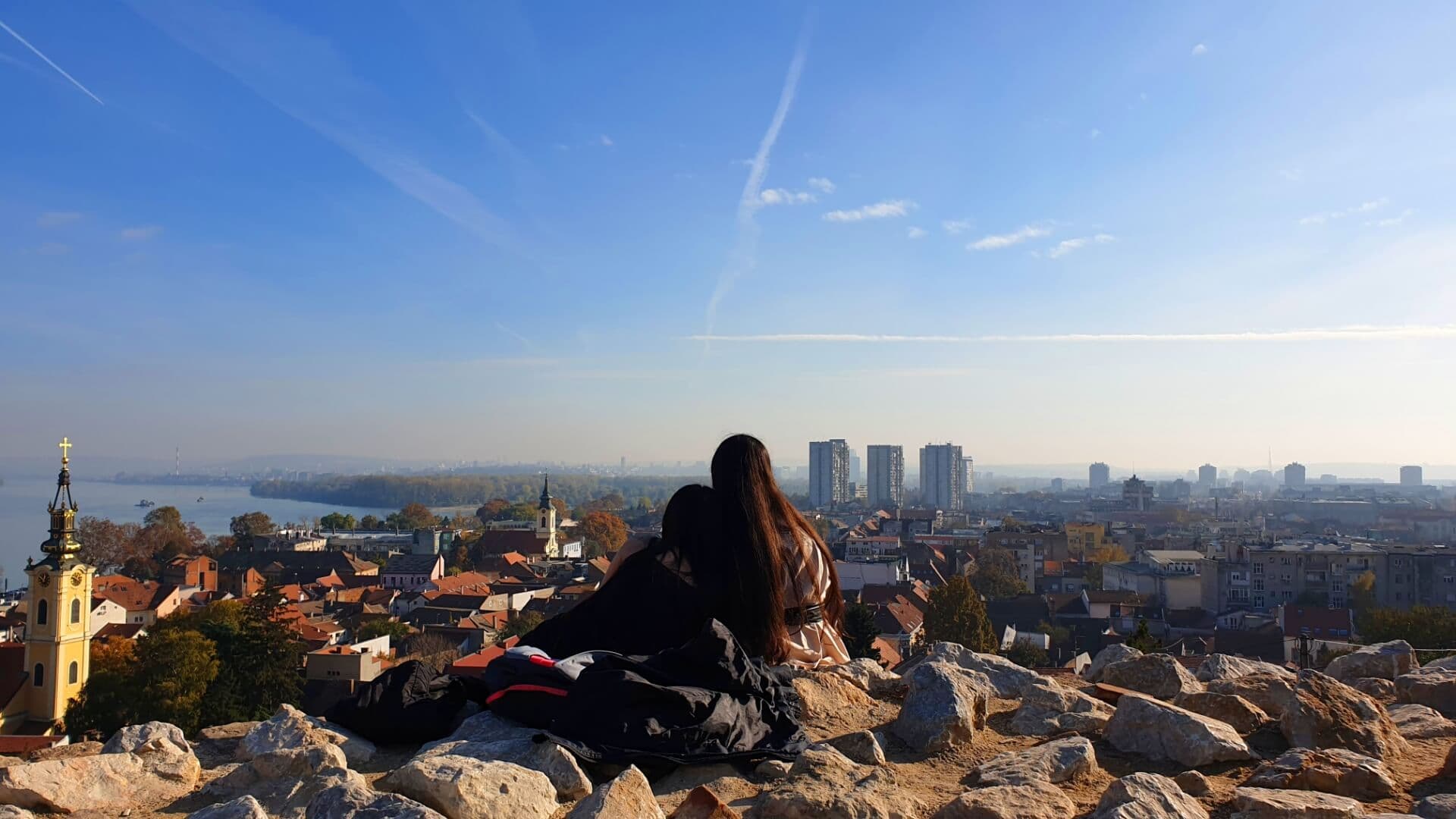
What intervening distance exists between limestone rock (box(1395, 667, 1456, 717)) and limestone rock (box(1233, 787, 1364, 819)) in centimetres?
137

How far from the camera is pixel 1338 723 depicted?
7.36ft

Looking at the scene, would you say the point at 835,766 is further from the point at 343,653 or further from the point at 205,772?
the point at 343,653

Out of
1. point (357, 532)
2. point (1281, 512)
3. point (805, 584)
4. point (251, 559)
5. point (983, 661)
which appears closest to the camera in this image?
point (805, 584)

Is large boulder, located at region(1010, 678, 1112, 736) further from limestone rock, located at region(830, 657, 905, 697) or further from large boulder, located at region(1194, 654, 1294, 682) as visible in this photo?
large boulder, located at region(1194, 654, 1294, 682)

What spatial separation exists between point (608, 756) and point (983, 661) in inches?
65.6

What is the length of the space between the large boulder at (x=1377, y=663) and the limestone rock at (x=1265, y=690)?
1013 mm

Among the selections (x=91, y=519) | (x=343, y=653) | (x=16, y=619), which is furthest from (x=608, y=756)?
(x=91, y=519)

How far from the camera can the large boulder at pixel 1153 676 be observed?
118 inches

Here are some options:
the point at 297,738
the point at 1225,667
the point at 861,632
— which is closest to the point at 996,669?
the point at 1225,667

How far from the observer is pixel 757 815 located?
1733 mm

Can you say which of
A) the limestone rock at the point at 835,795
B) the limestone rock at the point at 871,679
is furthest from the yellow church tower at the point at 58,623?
the limestone rock at the point at 835,795

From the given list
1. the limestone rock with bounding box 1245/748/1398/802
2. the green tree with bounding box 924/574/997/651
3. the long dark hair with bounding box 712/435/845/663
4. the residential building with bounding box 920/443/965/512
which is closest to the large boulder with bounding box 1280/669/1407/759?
the limestone rock with bounding box 1245/748/1398/802

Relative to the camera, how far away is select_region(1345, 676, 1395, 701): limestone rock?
298cm

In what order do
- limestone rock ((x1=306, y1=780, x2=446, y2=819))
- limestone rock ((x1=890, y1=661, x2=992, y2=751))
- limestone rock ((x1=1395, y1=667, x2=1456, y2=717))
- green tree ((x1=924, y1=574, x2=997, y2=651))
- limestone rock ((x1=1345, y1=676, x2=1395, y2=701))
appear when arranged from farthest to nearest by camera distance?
green tree ((x1=924, y1=574, x2=997, y2=651))
limestone rock ((x1=1345, y1=676, x2=1395, y2=701))
limestone rock ((x1=1395, y1=667, x2=1456, y2=717))
limestone rock ((x1=890, y1=661, x2=992, y2=751))
limestone rock ((x1=306, y1=780, x2=446, y2=819))
